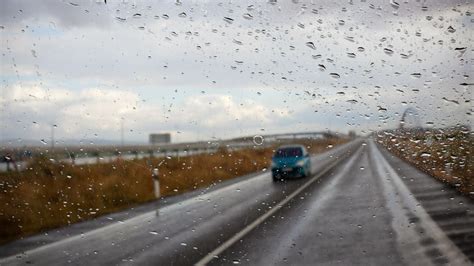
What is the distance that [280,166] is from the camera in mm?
13898

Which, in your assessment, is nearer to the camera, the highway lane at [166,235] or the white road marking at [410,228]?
the white road marking at [410,228]

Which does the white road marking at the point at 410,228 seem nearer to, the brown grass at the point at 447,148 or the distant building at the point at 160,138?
the brown grass at the point at 447,148

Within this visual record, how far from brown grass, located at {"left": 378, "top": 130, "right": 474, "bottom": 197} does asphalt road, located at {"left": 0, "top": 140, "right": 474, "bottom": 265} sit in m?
0.51

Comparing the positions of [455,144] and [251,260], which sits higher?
[455,144]

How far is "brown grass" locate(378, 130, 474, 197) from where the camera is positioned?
28.5ft

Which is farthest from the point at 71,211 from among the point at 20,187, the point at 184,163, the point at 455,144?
the point at 455,144

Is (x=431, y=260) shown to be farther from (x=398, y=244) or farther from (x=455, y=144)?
(x=455, y=144)

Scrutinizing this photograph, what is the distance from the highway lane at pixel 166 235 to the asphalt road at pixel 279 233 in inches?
0.7

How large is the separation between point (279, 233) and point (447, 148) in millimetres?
3391

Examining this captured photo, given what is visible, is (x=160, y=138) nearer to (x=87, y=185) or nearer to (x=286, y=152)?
(x=286, y=152)

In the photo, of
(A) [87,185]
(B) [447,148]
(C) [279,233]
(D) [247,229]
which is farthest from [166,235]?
(A) [87,185]

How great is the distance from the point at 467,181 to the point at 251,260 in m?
8.11

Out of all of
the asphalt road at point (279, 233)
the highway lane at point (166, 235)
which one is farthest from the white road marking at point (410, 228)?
the highway lane at point (166, 235)

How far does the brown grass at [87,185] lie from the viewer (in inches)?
484
